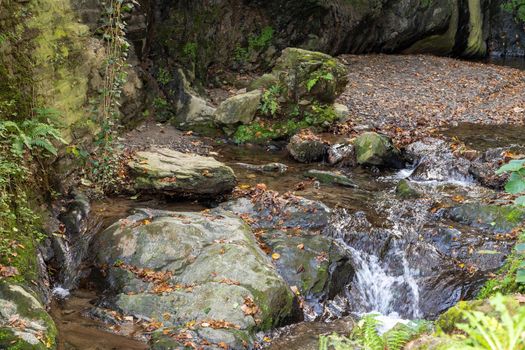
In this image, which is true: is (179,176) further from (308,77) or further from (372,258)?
(308,77)

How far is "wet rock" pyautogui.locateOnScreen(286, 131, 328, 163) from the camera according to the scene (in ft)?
37.5

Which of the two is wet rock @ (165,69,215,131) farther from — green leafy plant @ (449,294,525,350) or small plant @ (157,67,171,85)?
green leafy plant @ (449,294,525,350)

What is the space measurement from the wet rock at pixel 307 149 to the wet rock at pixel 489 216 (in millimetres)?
3425

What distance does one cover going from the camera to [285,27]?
711 inches

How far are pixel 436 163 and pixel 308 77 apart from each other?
3850 millimetres

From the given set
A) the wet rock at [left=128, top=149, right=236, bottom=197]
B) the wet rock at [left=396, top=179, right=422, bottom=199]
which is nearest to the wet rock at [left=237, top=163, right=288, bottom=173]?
the wet rock at [left=128, top=149, right=236, bottom=197]

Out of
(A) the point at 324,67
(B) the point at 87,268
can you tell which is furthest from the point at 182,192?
(A) the point at 324,67

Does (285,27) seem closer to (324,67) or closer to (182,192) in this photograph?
(324,67)

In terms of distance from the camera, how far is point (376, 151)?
11070 millimetres

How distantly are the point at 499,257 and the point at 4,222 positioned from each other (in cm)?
643

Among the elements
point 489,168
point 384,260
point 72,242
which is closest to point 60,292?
point 72,242

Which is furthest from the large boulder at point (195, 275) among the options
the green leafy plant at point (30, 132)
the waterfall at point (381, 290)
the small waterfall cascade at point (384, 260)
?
the green leafy plant at point (30, 132)

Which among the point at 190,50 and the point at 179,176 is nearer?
the point at 179,176

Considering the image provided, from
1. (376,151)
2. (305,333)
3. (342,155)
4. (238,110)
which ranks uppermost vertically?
(238,110)
